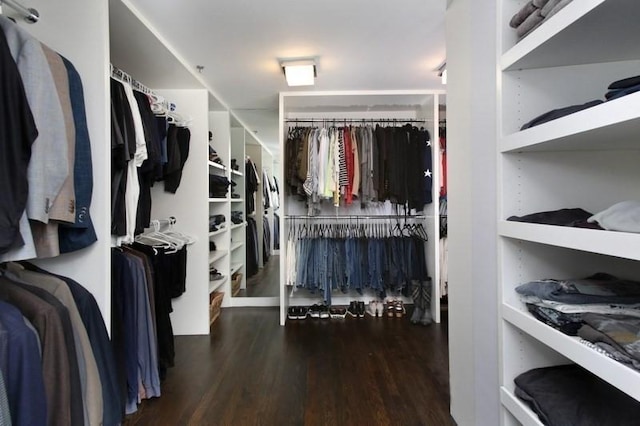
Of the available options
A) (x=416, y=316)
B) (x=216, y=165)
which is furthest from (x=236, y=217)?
(x=416, y=316)

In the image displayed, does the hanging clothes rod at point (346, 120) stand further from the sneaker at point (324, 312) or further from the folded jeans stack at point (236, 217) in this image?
the sneaker at point (324, 312)

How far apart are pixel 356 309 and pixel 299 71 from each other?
7.62 feet

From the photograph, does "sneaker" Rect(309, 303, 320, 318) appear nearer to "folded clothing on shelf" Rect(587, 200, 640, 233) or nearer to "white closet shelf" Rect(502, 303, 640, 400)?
"white closet shelf" Rect(502, 303, 640, 400)

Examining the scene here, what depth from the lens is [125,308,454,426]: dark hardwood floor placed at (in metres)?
1.73

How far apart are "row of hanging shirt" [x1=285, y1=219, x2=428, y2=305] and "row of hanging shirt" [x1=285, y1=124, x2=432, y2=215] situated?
1.33ft

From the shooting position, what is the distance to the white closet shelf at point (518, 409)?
1008 mm

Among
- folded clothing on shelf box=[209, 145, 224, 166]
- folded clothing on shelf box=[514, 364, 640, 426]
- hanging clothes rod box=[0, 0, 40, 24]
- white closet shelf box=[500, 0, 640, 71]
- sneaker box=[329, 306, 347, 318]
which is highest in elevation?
hanging clothes rod box=[0, 0, 40, 24]

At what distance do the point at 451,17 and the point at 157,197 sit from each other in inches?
99.6

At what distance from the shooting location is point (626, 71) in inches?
43.9

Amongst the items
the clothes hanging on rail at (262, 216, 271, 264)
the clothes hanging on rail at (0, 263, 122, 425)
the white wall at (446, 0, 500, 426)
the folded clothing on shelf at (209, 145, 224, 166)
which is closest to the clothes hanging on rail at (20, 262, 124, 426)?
the clothes hanging on rail at (0, 263, 122, 425)

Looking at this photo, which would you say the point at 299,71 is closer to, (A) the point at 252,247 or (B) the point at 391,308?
(A) the point at 252,247

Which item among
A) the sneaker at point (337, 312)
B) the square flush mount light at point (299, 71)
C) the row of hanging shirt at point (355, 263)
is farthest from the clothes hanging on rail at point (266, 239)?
the square flush mount light at point (299, 71)

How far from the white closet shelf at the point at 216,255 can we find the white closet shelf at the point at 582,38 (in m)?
2.78

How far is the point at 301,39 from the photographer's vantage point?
209 centimetres
